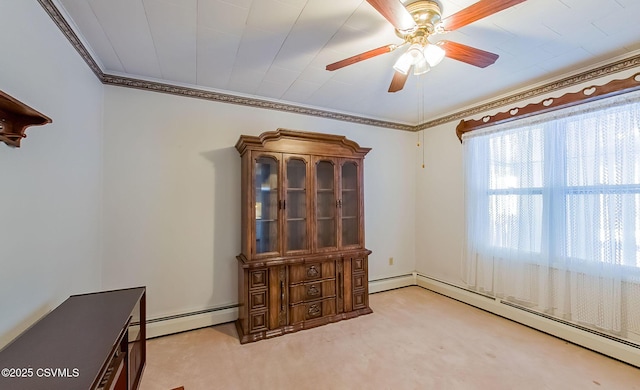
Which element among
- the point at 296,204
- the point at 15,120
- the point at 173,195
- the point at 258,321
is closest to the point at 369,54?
the point at 296,204

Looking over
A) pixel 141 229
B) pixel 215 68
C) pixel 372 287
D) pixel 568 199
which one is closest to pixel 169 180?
pixel 141 229

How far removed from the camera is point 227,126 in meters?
2.81

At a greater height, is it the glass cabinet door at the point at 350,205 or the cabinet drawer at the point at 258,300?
the glass cabinet door at the point at 350,205

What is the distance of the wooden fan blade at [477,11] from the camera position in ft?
3.95

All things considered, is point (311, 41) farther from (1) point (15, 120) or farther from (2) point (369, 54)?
(1) point (15, 120)

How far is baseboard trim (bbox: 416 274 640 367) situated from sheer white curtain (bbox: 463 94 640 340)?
0.29ft

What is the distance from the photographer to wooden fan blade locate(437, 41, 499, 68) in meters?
1.56

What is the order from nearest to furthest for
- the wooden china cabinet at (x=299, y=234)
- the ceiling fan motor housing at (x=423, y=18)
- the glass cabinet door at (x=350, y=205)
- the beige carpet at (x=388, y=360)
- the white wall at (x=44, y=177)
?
1. the white wall at (x=44, y=177)
2. the ceiling fan motor housing at (x=423, y=18)
3. the beige carpet at (x=388, y=360)
4. the wooden china cabinet at (x=299, y=234)
5. the glass cabinet door at (x=350, y=205)

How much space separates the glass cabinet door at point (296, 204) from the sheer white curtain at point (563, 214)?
2.06m

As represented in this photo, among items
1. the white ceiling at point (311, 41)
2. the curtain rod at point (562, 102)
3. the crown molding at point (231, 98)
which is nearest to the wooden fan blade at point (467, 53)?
the white ceiling at point (311, 41)

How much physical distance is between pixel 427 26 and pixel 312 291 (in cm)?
245

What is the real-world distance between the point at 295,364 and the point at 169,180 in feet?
6.69

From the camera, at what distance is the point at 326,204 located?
116 inches

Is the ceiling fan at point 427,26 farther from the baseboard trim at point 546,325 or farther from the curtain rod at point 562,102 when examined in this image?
the baseboard trim at point 546,325
